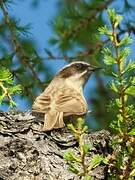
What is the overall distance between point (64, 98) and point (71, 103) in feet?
0.88

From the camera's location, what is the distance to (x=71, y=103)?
604 cm

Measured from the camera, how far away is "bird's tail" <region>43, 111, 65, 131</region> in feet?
14.5

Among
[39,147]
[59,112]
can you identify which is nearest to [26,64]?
[59,112]

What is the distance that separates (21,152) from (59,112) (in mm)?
1625

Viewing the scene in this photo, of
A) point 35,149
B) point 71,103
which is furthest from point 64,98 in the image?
point 35,149

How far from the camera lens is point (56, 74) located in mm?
7762

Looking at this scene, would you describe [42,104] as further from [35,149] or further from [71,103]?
[35,149]

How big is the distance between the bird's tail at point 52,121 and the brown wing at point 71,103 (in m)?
0.17

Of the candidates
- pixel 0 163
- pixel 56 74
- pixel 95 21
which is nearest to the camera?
pixel 0 163

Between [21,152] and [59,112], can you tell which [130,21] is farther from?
[21,152]

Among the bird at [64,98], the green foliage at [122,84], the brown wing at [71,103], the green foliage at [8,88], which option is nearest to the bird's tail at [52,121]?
the bird at [64,98]

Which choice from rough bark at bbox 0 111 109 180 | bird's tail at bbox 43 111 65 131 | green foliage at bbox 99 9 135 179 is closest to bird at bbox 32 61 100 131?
bird's tail at bbox 43 111 65 131

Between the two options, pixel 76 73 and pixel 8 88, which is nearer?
pixel 8 88

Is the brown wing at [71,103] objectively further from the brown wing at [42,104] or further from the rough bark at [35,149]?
the rough bark at [35,149]
